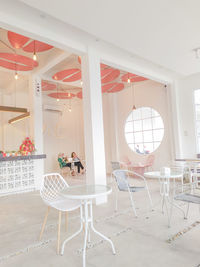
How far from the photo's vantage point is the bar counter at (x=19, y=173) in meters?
5.75

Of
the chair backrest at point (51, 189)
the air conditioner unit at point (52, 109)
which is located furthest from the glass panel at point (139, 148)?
the chair backrest at point (51, 189)

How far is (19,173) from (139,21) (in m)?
5.07

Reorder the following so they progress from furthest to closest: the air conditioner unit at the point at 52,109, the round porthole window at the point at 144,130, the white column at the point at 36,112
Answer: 1. the air conditioner unit at the point at 52,109
2. the round porthole window at the point at 144,130
3. the white column at the point at 36,112

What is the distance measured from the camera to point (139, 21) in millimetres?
3543

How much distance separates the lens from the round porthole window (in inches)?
329

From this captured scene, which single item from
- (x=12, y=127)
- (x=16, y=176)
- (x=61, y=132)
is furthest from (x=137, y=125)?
(x=12, y=127)

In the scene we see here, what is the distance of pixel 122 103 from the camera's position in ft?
30.8

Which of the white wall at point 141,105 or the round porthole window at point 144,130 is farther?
the round porthole window at point 144,130

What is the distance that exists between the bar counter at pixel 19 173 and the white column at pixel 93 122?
2455 mm

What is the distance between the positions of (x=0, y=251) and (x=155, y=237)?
1.98 metres

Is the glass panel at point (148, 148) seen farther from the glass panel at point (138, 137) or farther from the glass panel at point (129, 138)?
the glass panel at point (129, 138)

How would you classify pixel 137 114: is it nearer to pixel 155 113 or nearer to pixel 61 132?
pixel 155 113

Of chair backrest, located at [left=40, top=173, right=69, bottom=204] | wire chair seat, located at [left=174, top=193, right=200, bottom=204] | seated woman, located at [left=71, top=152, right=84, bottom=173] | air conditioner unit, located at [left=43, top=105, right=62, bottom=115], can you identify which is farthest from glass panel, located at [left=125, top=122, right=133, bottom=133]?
wire chair seat, located at [left=174, top=193, right=200, bottom=204]

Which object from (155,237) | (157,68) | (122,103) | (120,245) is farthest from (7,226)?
(122,103)
